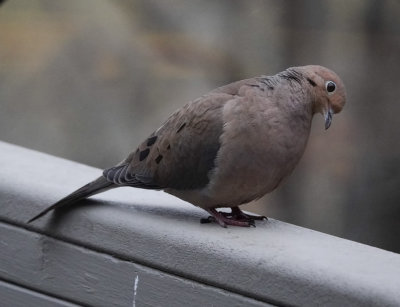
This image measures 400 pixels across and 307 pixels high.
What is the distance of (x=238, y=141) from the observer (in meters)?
2.81

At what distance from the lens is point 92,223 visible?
2.86 meters

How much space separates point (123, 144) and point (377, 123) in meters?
2.05

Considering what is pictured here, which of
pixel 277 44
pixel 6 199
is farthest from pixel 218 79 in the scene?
pixel 6 199

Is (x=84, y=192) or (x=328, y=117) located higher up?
(x=328, y=117)

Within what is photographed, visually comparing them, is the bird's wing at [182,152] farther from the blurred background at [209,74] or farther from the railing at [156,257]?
the blurred background at [209,74]

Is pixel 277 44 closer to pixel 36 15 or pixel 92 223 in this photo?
pixel 36 15

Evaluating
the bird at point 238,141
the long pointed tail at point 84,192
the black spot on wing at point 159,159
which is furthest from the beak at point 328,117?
the long pointed tail at point 84,192

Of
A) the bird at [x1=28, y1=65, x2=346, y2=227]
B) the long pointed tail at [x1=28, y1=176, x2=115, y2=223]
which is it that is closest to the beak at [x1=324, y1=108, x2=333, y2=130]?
the bird at [x1=28, y1=65, x2=346, y2=227]

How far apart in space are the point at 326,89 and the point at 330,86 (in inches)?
0.5

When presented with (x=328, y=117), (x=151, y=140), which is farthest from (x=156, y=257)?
(x=328, y=117)

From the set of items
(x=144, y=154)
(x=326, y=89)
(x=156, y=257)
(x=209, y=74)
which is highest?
(x=326, y=89)

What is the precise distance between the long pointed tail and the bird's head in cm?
64

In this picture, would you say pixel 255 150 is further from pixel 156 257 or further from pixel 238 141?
pixel 156 257

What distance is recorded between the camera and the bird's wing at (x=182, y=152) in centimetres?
288
